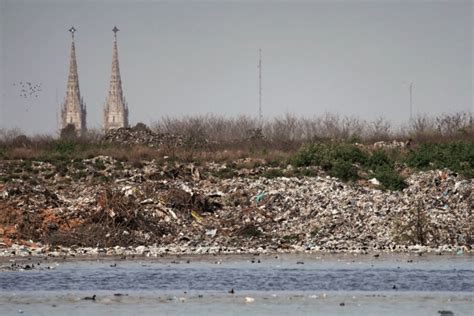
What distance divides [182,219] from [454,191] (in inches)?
343

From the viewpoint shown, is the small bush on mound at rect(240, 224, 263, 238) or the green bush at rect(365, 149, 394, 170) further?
the green bush at rect(365, 149, 394, 170)

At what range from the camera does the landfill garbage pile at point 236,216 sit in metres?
30.9

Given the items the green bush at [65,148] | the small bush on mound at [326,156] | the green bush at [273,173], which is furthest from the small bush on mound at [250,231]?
the green bush at [65,148]

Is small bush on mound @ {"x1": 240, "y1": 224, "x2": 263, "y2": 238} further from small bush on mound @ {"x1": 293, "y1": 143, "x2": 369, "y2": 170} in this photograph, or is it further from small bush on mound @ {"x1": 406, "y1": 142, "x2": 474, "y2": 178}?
small bush on mound @ {"x1": 406, "y1": 142, "x2": 474, "y2": 178}

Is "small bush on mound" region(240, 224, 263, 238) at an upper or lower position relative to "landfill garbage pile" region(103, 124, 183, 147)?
lower

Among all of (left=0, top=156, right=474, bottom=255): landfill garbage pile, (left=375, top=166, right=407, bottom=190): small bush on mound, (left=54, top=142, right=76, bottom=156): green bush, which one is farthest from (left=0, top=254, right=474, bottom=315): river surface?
(left=54, top=142, right=76, bottom=156): green bush

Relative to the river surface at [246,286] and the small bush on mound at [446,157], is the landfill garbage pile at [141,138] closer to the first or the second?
the small bush on mound at [446,157]

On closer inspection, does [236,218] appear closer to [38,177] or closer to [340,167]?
[340,167]

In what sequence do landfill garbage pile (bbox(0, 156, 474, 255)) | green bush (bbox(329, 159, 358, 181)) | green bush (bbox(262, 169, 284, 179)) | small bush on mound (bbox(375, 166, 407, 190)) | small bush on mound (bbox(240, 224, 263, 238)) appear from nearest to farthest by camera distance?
landfill garbage pile (bbox(0, 156, 474, 255)) → small bush on mound (bbox(240, 224, 263, 238)) → small bush on mound (bbox(375, 166, 407, 190)) → green bush (bbox(329, 159, 358, 181)) → green bush (bbox(262, 169, 284, 179))

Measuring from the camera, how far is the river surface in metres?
18.6

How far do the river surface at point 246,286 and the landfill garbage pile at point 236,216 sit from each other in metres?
2.93

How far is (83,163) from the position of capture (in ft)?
142

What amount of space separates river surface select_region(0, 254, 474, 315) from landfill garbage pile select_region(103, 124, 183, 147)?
2428 cm

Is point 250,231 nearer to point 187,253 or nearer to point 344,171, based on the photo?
point 187,253
